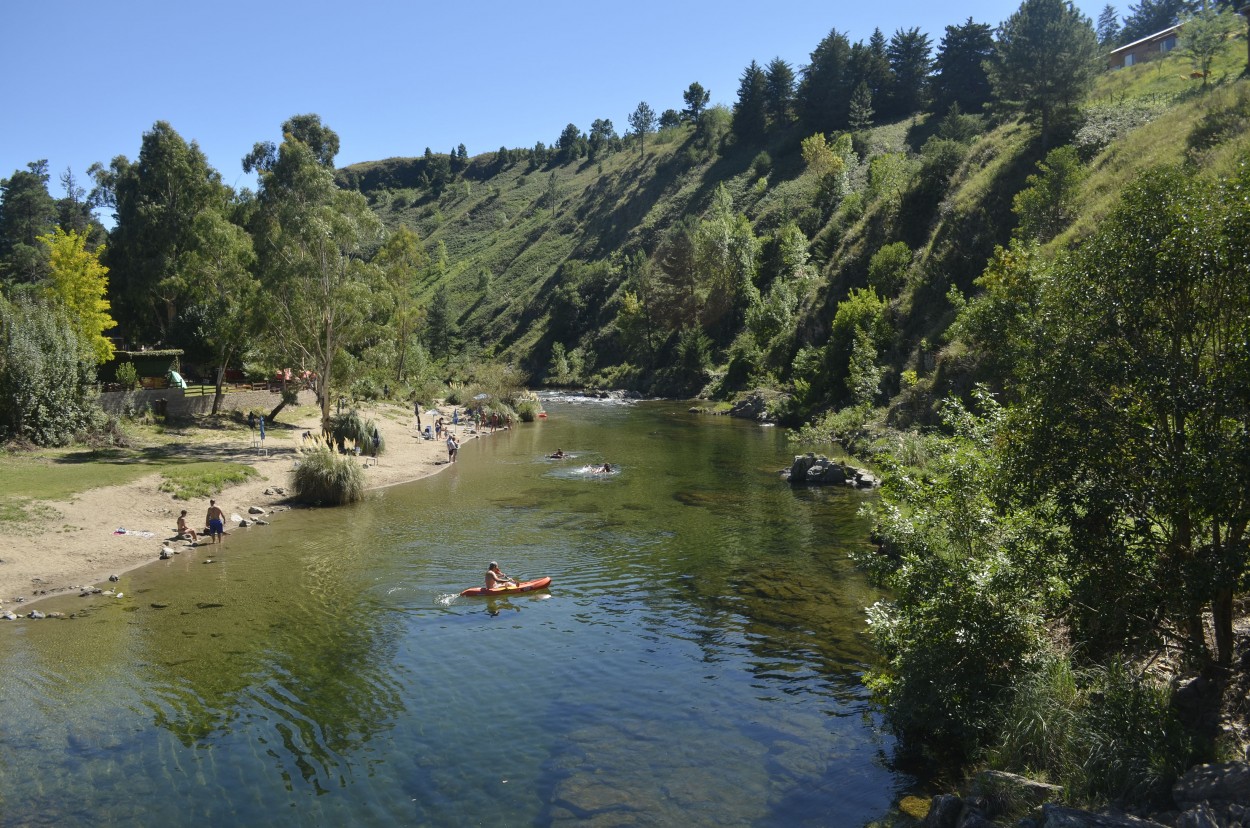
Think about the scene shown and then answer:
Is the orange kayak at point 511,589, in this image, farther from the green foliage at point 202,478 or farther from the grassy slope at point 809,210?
the grassy slope at point 809,210

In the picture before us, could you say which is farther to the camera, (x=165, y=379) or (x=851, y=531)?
(x=165, y=379)

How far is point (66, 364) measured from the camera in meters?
35.2

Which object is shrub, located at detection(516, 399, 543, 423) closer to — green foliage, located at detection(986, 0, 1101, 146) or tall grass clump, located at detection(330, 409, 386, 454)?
tall grass clump, located at detection(330, 409, 386, 454)

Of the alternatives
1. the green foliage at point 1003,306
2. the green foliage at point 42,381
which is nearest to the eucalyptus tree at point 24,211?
the green foliage at point 42,381

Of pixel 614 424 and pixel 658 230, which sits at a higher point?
pixel 658 230

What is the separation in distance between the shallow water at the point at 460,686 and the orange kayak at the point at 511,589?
28cm

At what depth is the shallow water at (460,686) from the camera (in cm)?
1170

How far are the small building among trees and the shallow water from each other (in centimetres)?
9211

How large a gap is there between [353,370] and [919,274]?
40834 millimetres

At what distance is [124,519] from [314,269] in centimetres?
2053

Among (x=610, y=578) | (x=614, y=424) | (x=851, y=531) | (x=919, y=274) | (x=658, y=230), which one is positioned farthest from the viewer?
(x=658, y=230)

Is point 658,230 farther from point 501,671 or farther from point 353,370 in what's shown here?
point 501,671

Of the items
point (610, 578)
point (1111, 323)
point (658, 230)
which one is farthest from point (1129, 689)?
point (658, 230)

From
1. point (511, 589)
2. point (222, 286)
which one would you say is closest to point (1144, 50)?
point (222, 286)
